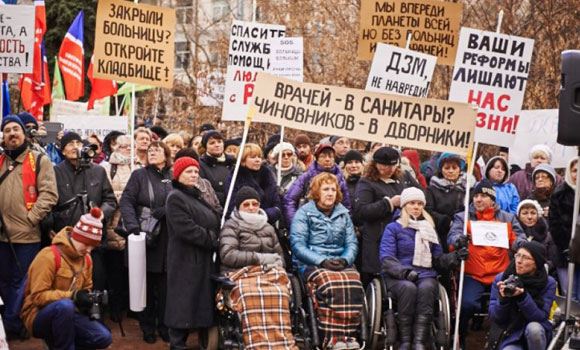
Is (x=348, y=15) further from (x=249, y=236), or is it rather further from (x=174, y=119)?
(x=249, y=236)

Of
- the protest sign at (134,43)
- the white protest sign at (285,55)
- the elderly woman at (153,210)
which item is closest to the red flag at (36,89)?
the protest sign at (134,43)

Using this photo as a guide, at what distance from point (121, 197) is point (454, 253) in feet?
11.4

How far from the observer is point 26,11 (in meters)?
12.4

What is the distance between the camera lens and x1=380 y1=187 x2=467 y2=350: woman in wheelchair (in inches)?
380

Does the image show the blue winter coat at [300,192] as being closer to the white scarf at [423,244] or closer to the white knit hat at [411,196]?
the white knit hat at [411,196]

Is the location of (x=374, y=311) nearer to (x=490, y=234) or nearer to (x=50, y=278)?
(x=490, y=234)

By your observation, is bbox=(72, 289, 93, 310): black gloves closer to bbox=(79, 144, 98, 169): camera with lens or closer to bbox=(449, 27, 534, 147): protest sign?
bbox=(79, 144, 98, 169): camera with lens

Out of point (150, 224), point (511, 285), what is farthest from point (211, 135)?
point (511, 285)

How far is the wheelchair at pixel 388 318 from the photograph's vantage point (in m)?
9.61

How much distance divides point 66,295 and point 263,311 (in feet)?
5.85

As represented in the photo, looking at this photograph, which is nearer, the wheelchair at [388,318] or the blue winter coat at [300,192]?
the wheelchair at [388,318]

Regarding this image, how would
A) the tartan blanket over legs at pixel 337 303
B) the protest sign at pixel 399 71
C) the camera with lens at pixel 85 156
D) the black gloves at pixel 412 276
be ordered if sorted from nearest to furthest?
1. the tartan blanket over legs at pixel 337 303
2. the black gloves at pixel 412 276
3. the camera with lens at pixel 85 156
4. the protest sign at pixel 399 71

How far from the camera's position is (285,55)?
41.0 feet

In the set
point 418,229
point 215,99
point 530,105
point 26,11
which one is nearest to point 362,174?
point 418,229
